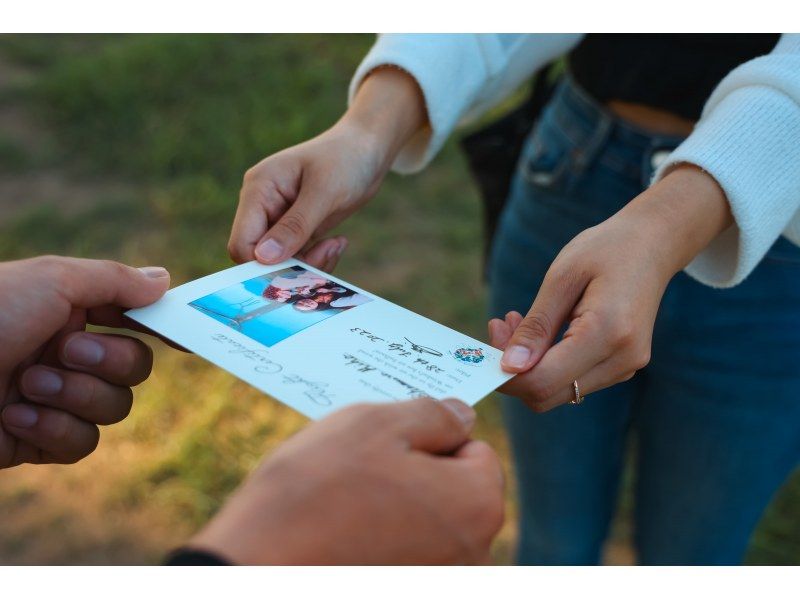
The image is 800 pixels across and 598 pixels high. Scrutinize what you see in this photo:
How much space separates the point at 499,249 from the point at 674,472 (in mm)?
494

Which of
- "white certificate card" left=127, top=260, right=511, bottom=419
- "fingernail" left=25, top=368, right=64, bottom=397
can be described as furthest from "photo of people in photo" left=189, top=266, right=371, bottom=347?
"fingernail" left=25, top=368, right=64, bottom=397

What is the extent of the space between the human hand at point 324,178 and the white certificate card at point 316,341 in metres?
0.06

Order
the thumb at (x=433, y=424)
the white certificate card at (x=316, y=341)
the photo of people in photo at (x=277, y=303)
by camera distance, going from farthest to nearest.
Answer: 1. the photo of people in photo at (x=277, y=303)
2. the white certificate card at (x=316, y=341)
3. the thumb at (x=433, y=424)

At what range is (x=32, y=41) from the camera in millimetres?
3699

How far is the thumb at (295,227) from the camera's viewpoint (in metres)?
1.07

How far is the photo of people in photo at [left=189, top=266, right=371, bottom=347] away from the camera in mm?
952

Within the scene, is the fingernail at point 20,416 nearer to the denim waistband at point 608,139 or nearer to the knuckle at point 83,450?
the knuckle at point 83,450

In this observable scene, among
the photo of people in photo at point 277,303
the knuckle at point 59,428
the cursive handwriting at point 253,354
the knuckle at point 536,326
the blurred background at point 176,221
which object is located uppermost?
the knuckle at point 536,326

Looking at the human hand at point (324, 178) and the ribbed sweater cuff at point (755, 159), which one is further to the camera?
the human hand at point (324, 178)

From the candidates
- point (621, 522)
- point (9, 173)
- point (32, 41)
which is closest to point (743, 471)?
point (621, 522)

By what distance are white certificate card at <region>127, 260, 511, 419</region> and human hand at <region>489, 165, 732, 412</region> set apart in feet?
0.18

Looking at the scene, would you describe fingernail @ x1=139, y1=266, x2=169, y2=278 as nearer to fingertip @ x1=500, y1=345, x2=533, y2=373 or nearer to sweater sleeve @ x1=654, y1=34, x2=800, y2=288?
fingertip @ x1=500, y1=345, x2=533, y2=373

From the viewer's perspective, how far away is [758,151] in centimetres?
92

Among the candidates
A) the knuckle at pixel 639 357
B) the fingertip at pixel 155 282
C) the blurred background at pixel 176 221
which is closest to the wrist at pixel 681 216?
the knuckle at pixel 639 357
